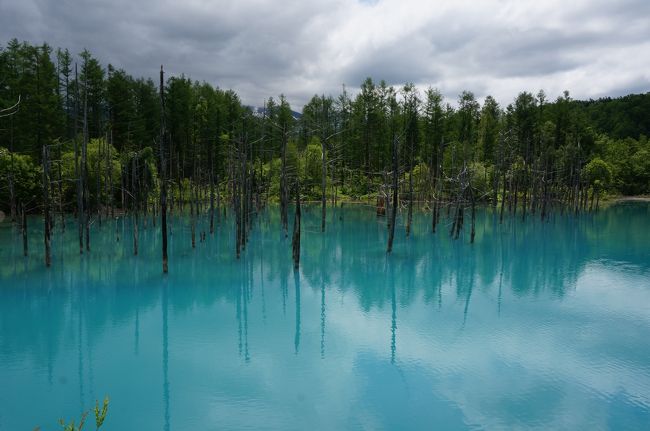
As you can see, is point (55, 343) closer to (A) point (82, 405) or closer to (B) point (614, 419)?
(A) point (82, 405)

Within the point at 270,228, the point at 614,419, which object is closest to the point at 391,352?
the point at 614,419

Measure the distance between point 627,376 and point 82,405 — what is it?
15868 millimetres

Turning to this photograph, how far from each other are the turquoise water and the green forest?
36.2 ft

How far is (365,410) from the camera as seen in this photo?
11.6m

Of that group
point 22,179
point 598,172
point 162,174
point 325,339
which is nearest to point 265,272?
point 162,174

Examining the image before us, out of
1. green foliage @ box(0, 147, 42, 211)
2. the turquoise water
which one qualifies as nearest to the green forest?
green foliage @ box(0, 147, 42, 211)

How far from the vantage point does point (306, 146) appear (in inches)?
2953

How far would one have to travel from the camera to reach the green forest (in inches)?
1741

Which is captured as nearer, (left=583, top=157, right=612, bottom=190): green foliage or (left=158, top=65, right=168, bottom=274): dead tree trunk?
(left=158, top=65, right=168, bottom=274): dead tree trunk

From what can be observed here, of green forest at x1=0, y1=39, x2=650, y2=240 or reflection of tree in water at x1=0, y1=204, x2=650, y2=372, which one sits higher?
green forest at x1=0, y1=39, x2=650, y2=240

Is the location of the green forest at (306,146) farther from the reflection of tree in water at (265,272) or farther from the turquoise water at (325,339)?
the turquoise water at (325,339)

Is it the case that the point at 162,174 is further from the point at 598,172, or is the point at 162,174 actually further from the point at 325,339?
the point at 598,172

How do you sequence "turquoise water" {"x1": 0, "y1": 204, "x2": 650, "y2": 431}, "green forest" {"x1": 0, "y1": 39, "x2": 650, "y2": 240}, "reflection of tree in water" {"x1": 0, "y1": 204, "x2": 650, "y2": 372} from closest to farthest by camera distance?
1. "turquoise water" {"x1": 0, "y1": 204, "x2": 650, "y2": 431}
2. "reflection of tree in water" {"x1": 0, "y1": 204, "x2": 650, "y2": 372}
3. "green forest" {"x1": 0, "y1": 39, "x2": 650, "y2": 240}

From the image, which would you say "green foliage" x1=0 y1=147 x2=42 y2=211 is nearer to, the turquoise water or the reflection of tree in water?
the reflection of tree in water
